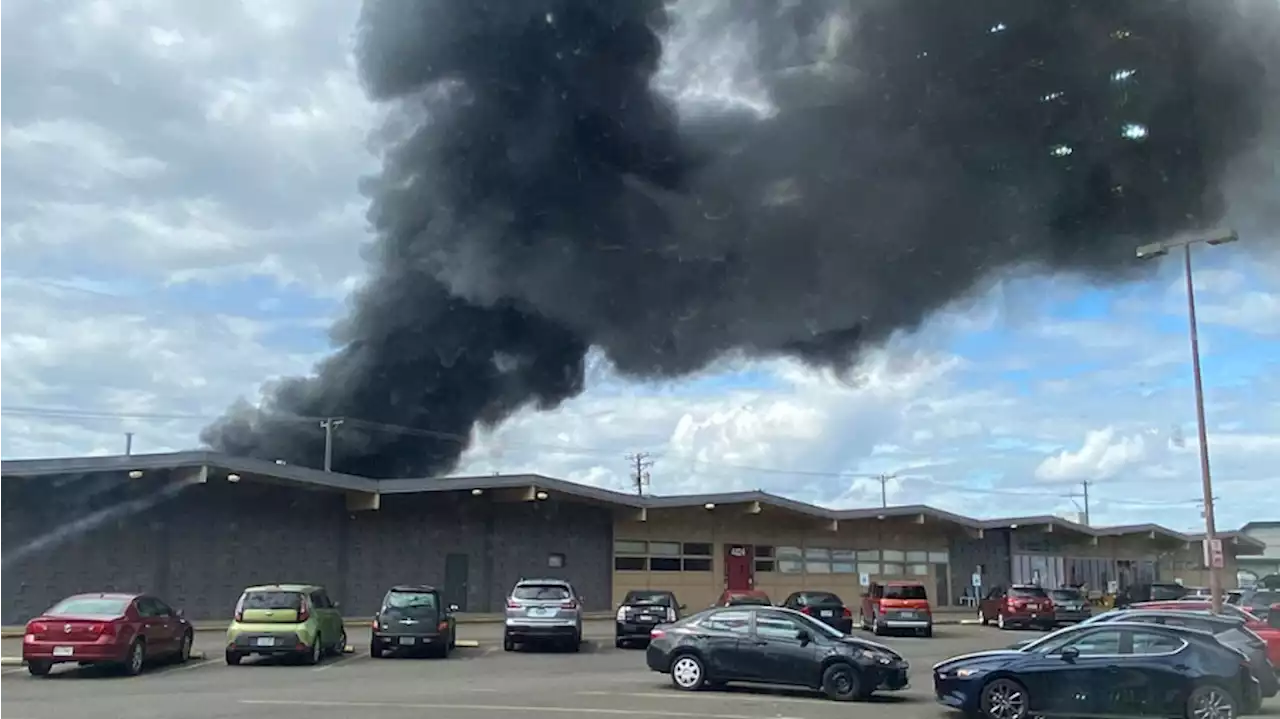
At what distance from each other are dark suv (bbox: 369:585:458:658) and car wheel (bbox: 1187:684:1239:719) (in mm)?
13374

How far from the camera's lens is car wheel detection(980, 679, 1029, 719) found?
44.0 ft

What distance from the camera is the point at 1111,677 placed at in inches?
523

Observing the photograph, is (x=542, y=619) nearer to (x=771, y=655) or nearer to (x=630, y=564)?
(x=771, y=655)

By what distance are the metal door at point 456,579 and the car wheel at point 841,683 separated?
20891 millimetres

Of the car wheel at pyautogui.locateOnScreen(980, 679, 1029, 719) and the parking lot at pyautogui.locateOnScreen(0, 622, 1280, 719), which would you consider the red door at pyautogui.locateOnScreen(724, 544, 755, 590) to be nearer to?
the parking lot at pyautogui.locateOnScreen(0, 622, 1280, 719)

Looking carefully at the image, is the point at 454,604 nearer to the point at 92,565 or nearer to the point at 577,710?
the point at 92,565

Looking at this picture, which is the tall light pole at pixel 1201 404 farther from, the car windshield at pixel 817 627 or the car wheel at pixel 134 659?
the car wheel at pixel 134 659

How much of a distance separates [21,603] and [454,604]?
11.8 metres

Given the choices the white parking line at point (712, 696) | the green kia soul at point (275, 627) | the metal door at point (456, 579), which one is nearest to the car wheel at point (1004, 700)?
the white parking line at point (712, 696)

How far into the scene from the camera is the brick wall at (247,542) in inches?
1086

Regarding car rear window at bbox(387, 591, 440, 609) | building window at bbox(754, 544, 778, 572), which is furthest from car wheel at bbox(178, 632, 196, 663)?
building window at bbox(754, 544, 778, 572)

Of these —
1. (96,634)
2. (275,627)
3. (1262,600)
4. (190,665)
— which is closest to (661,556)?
(1262,600)

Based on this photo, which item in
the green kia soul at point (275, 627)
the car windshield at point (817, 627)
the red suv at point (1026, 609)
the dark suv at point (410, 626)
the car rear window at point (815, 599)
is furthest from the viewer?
the red suv at point (1026, 609)

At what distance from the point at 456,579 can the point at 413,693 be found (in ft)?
65.2
